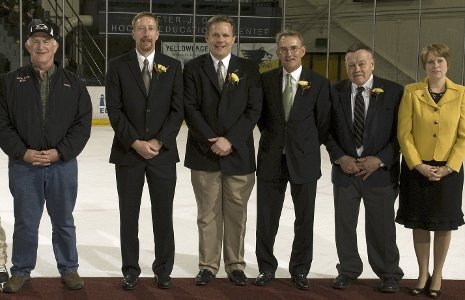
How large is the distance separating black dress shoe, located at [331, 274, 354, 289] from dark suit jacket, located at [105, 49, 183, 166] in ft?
4.31

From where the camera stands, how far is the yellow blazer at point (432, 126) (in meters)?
4.02

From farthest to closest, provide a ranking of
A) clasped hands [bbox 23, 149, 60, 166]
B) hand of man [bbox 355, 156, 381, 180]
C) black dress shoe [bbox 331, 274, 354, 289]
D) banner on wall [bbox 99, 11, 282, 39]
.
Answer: banner on wall [bbox 99, 11, 282, 39] < black dress shoe [bbox 331, 274, 354, 289] < hand of man [bbox 355, 156, 381, 180] < clasped hands [bbox 23, 149, 60, 166]

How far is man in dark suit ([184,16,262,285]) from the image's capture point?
4199 millimetres

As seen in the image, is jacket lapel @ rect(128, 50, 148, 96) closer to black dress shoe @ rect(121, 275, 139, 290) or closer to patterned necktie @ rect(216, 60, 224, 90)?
patterned necktie @ rect(216, 60, 224, 90)

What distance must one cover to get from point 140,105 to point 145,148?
0.26 metres

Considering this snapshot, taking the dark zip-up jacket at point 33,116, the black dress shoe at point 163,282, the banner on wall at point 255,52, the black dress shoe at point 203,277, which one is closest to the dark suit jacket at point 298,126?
the black dress shoe at point 203,277

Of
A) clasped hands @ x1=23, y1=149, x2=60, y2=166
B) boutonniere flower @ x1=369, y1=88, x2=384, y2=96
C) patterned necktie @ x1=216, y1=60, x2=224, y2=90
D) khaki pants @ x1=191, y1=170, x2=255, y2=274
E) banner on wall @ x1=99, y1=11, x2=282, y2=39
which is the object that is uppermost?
banner on wall @ x1=99, y1=11, x2=282, y2=39

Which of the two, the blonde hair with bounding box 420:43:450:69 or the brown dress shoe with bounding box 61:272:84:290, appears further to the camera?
the brown dress shoe with bounding box 61:272:84:290

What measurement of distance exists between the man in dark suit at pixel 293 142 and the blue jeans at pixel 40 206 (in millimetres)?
1164

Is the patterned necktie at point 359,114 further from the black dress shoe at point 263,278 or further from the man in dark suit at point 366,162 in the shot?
the black dress shoe at point 263,278

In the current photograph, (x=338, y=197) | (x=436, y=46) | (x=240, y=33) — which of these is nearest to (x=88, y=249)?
(x=338, y=197)

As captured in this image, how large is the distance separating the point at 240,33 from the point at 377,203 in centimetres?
1442

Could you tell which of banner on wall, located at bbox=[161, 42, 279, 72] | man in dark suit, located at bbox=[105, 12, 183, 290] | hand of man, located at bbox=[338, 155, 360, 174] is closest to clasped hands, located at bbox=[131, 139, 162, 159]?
man in dark suit, located at bbox=[105, 12, 183, 290]

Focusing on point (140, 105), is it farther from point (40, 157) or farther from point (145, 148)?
point (40, 157)
